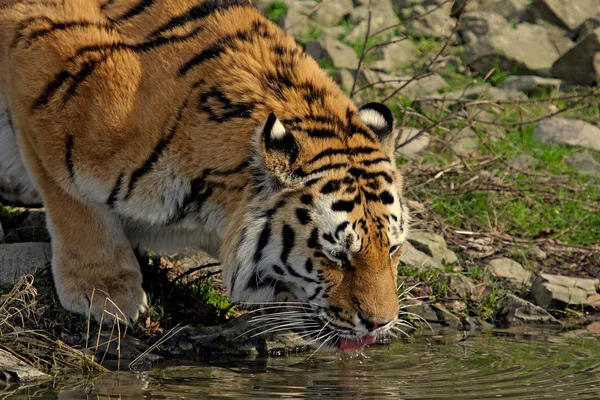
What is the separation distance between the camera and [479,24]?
10.9 m

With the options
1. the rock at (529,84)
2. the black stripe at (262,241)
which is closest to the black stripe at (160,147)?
the black stripe at (262,241)

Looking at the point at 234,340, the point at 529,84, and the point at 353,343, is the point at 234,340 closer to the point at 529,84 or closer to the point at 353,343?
the point at 353,343

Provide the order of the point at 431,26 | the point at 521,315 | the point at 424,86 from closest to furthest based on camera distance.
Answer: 1. the point at 521,315
2. the point at 424,86
3. the point at 431,26

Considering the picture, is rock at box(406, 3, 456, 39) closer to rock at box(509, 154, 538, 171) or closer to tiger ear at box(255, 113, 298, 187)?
rock at box(509, 154, 538, 171)

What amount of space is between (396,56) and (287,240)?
19.0 feet

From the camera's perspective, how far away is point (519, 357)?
5.22m

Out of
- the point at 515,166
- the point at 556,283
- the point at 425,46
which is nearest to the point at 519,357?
the point at 556,283

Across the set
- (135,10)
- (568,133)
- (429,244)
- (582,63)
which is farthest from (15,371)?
(582,63)

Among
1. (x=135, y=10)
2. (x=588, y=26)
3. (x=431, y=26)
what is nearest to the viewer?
(x=135, y=10)

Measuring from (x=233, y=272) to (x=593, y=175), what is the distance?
4121 mm

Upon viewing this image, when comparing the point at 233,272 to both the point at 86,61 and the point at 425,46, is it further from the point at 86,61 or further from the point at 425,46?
the point at 425,46

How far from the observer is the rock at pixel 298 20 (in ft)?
34.1

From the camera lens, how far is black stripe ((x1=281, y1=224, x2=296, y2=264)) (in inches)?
180

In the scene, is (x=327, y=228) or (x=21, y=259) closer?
(x=327, y=228)
